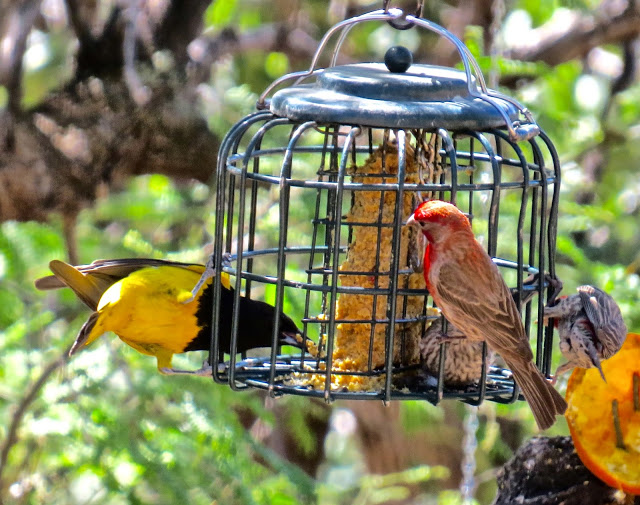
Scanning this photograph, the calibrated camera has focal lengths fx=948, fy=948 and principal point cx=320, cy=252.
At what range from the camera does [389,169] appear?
12.6 ft

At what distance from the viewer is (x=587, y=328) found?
385cm

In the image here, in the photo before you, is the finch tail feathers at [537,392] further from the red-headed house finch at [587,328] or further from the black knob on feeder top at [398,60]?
the black knob on feeder top at [398,60]

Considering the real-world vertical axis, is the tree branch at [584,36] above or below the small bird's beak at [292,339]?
above

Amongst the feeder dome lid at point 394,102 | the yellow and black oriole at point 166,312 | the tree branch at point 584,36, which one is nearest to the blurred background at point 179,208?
the tree branch at point 584,36

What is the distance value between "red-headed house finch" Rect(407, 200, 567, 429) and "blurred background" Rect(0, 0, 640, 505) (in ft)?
6.55

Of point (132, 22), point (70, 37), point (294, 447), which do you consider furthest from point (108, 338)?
point (70, 37)

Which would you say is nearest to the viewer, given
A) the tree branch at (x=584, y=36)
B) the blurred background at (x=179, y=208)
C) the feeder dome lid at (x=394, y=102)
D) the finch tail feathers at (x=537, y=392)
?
the feeder dome lid at (x=394, y=102)

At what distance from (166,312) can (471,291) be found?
152 centimetres

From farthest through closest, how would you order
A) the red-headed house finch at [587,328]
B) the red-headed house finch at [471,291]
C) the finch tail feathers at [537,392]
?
the red-headed house finch at [587,328]
the finch tail feathers at [537,392]
the red-headed house finch at [471,291]

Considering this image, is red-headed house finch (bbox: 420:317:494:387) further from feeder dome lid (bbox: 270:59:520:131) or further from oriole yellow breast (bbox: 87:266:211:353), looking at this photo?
oriole yellow breast (bbox: 87:266:211:353)

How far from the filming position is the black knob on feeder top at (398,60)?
3.59 meters

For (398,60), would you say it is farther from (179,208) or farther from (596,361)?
(179,208)

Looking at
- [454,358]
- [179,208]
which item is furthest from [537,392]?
[179,208]

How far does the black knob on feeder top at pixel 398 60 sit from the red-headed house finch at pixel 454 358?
98cm
